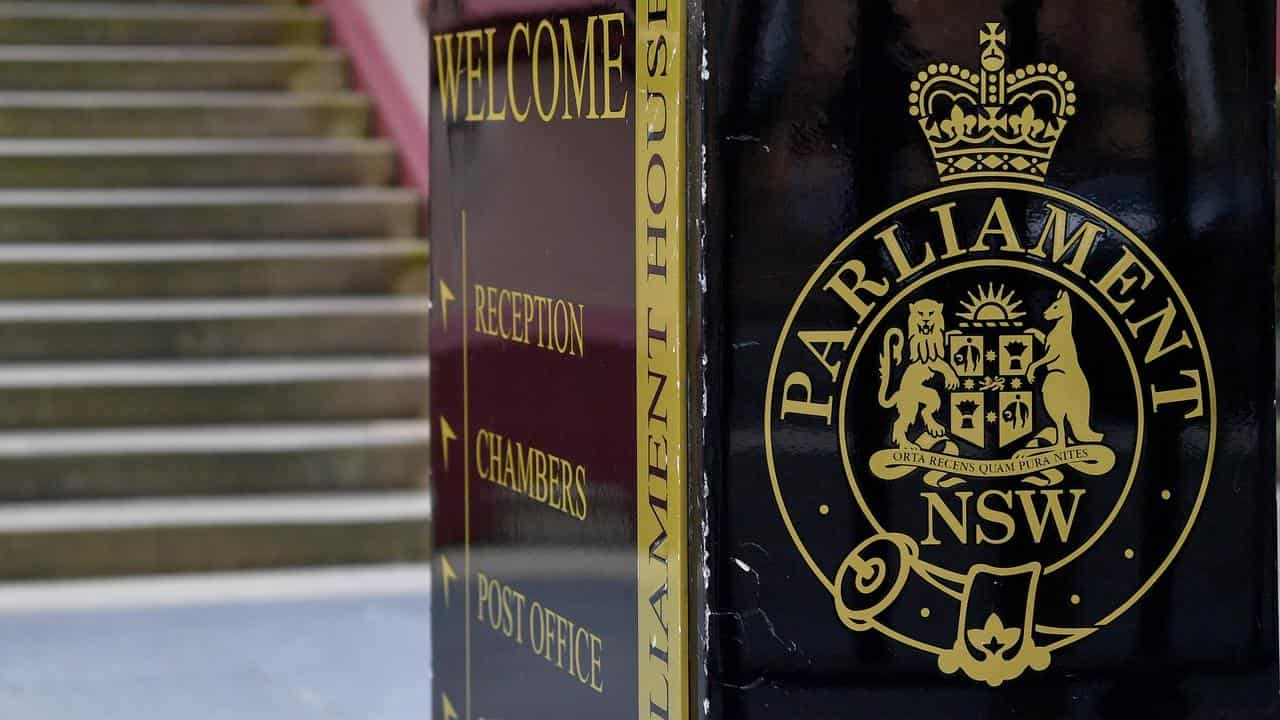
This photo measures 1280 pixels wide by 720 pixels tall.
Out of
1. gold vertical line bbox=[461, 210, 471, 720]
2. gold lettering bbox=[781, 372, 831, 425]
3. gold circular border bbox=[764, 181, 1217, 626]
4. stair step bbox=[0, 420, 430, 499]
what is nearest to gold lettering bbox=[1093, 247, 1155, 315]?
gold circular border bbox=[764, 181, 1217, 626]

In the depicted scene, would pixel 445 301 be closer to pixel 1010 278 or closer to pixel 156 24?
pixel 1010 278

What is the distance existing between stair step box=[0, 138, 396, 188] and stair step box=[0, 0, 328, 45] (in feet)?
2.04

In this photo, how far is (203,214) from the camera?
4.78m

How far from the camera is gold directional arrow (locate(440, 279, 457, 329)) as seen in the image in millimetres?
1301

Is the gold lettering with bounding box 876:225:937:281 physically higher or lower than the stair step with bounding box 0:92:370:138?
lower

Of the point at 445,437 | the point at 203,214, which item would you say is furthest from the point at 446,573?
the point at 203,214

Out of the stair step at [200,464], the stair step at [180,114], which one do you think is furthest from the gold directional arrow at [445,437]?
the stair step at [180,114]

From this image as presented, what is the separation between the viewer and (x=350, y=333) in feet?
14.6

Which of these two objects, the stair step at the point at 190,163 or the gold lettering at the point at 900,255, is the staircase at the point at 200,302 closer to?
the stair step at the point at 190,163

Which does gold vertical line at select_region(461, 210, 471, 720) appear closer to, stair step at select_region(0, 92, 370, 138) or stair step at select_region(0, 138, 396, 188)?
stair step at select_region(0, 138, 396, 188)

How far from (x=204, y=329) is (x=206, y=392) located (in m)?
0.26

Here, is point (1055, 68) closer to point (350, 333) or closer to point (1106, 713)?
point (1106, 713)

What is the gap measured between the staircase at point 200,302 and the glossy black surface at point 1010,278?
2891 millimetres

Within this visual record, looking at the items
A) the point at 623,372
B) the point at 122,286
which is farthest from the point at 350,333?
the point at 623,372
